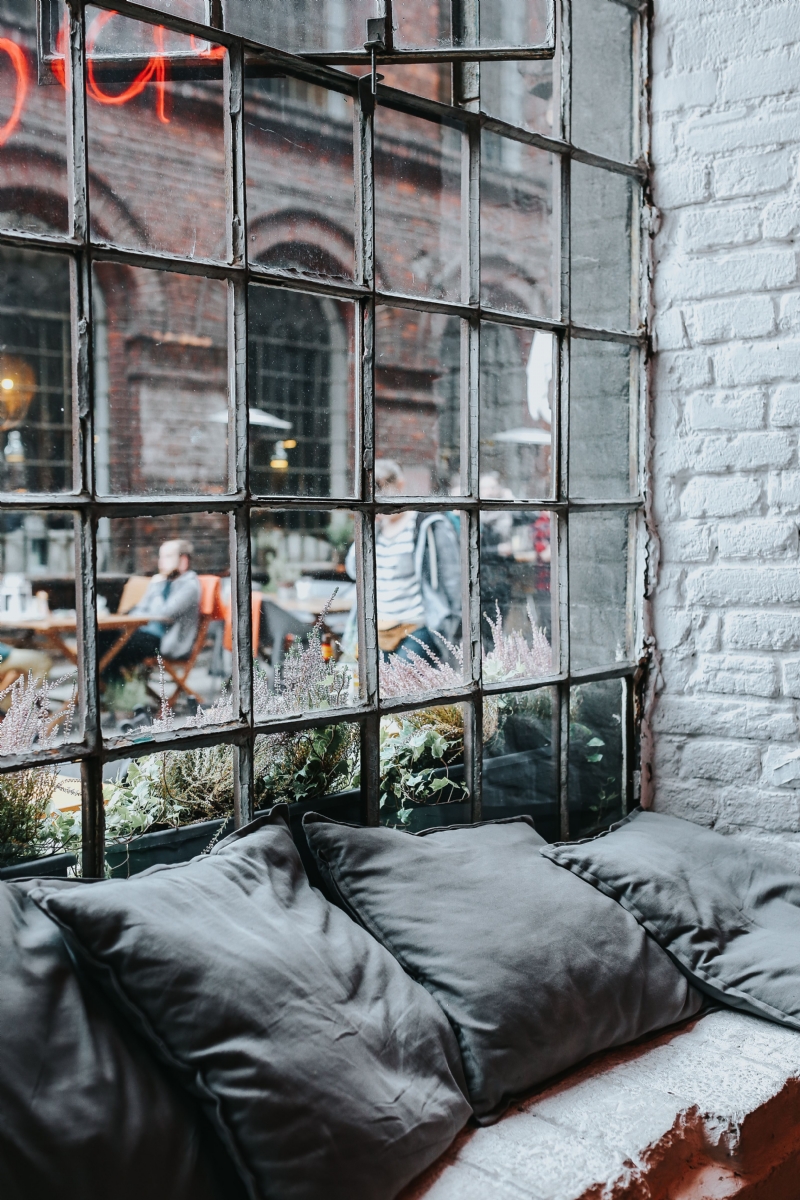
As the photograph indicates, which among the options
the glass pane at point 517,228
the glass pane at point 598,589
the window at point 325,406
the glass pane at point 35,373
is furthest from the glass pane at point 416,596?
the glass pane at point 35,373

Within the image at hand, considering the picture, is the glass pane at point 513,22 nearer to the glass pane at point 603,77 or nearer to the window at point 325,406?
the window at point 325,406

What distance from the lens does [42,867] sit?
1451 millimetres

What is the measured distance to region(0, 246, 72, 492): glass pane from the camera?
141 centimetres

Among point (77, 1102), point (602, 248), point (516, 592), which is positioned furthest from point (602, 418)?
point (77, 1102)

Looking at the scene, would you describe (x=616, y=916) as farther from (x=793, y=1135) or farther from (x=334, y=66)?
(x=334, y=66)

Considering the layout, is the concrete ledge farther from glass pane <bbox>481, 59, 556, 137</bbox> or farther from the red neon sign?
glass pane <bbox>481, 59, 556, 137</bbox>

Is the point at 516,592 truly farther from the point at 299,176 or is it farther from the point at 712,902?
the point at 299,176

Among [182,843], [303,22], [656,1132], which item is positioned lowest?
[656,1132]

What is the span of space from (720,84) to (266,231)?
3.83ft

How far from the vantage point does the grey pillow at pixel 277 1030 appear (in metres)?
1.13

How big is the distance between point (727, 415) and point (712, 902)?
104 centimetres

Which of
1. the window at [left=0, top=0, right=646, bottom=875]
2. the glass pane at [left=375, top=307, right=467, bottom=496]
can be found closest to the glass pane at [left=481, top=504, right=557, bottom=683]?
the window at [left=0, top=0, right=646, bottom=875]

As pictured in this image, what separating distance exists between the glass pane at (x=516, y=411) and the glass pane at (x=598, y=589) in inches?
6.9

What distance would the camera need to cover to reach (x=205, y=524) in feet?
5.26
